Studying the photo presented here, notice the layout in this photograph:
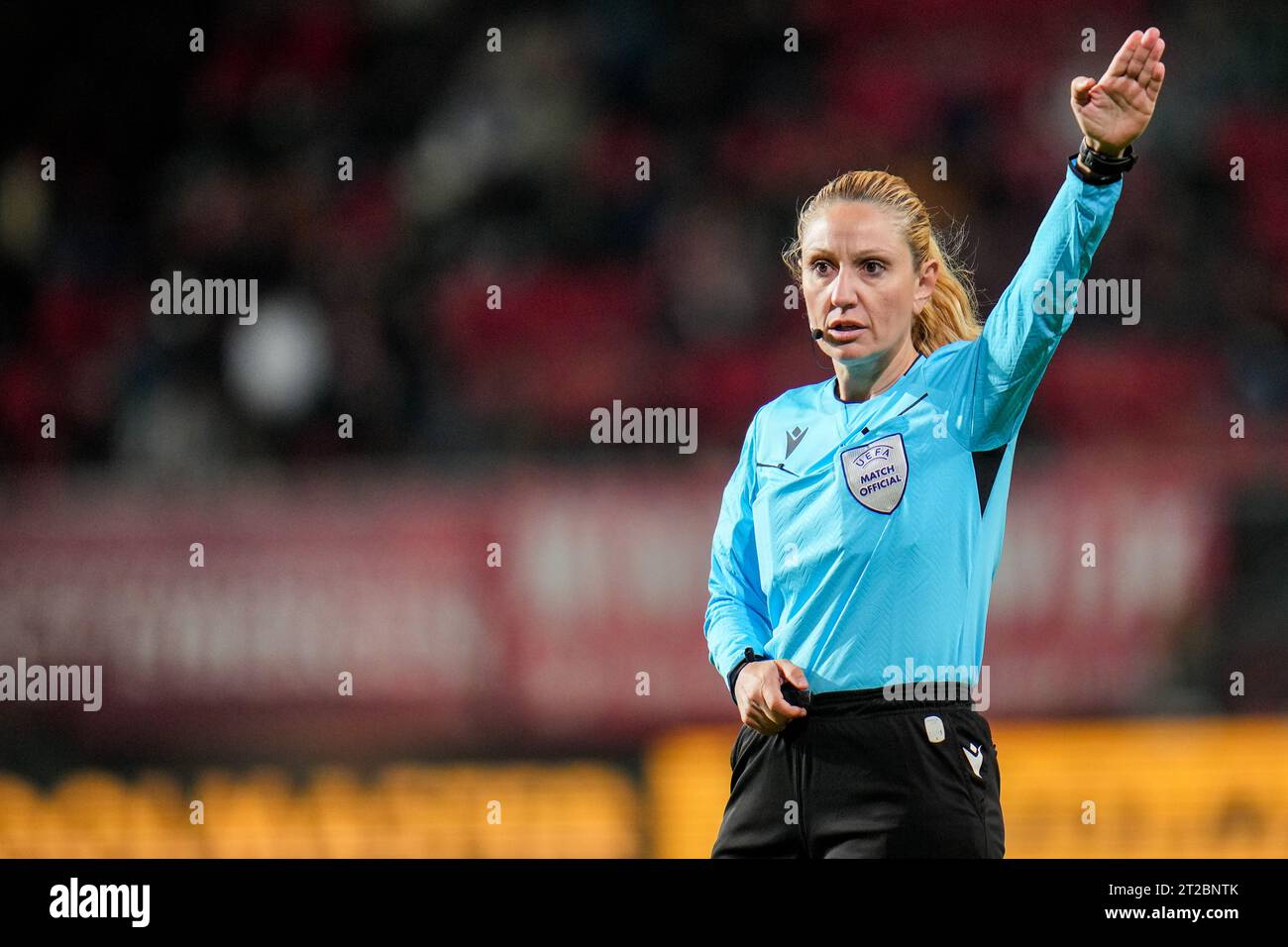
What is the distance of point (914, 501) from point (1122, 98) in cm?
85

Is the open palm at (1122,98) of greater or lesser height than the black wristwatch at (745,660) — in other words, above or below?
above

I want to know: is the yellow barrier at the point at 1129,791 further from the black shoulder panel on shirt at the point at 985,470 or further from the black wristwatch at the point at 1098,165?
the black wristwatch at the point at 1098,165

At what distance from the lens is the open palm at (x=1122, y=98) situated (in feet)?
9.62

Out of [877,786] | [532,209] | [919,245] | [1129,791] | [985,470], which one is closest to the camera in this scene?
[877,786]

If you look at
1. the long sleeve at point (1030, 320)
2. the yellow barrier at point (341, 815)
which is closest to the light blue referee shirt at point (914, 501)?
the long sleeve at point (1030, 320)

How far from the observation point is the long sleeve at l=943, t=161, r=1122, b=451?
9.68 feet

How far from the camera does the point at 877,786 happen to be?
10.0 ft

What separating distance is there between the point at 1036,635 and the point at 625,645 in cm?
180

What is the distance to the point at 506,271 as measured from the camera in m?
8.66

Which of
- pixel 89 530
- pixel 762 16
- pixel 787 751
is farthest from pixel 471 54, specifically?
pixel 787 751

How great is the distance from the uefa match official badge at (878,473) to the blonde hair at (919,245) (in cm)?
32

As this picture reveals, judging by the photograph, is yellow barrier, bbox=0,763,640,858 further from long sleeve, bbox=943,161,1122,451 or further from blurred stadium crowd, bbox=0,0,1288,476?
long sleeve, bbox=943,161,1122,451

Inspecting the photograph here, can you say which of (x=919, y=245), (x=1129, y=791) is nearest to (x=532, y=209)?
(x=1129, y=791)

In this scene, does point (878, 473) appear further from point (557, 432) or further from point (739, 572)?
point (557, 432)
